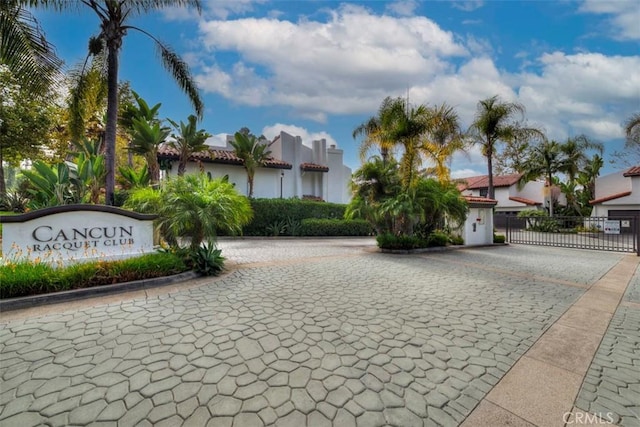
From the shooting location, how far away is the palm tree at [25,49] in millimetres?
7219

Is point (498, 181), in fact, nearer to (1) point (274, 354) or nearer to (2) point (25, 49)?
(1) point (274, 354)

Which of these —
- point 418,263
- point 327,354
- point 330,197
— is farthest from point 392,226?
point 330,197

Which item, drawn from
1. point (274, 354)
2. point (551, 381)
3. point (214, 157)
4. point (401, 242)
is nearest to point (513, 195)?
point (401, 242)

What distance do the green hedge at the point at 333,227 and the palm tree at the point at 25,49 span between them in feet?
39.3

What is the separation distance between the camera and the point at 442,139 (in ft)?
37.7

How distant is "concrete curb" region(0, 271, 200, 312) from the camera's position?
4.49m

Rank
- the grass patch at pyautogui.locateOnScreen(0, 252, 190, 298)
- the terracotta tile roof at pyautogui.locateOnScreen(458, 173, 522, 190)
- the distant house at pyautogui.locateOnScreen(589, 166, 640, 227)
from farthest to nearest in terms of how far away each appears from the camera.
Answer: the terracotta tile roof at pyautogui.locateOnScreen(458, 173, 522, 190) → the distant house at pyautogui.locateOnScreen(589, 166, 640, 227) → the grass patch at pyautogui.locateOnScreen(0, 252, 190, 298)

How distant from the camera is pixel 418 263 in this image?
882cm

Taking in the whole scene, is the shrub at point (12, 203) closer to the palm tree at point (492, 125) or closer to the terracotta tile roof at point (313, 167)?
the terracotta tile roof at point (313, 167)

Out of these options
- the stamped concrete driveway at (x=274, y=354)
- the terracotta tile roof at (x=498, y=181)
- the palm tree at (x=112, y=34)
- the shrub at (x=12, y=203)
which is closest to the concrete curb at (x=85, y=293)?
the stamped concrete driveway at (x=274, y=354)

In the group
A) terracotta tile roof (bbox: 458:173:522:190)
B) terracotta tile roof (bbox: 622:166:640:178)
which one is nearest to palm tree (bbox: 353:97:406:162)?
terracotta tile roof (bbox: 622:166:640:178)

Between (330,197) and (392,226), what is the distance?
11953 millimetres

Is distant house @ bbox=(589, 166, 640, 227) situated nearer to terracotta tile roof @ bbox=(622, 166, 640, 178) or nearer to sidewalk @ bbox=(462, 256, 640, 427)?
terracotta tile roof @ bbox=(622, 166, 640, 178)

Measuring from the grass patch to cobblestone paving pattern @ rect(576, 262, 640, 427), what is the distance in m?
7.05
